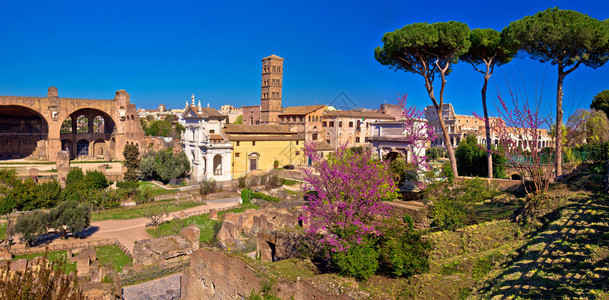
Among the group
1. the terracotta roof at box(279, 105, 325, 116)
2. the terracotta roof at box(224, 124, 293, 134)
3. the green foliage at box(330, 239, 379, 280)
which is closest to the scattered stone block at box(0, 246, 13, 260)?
the green foliage at box(330, 239, 379, 280)

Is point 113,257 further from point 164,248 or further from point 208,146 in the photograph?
point 208,146

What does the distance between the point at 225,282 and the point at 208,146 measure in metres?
24.9

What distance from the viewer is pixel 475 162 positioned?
24.0 m

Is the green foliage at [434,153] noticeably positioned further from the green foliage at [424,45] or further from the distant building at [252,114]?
the green foliage at [424,45]

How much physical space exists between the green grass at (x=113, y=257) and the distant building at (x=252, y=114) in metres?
39.8

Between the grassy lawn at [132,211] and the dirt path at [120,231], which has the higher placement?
the grassy lawn at [132,211]

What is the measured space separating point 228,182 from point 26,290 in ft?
87.8

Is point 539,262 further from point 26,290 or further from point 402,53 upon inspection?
point 402,53

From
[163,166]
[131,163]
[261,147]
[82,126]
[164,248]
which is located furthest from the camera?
[82,126]

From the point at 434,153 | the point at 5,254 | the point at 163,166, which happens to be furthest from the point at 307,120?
the point at 5,254

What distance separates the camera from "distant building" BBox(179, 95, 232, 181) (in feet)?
111

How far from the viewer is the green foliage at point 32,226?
17.0m

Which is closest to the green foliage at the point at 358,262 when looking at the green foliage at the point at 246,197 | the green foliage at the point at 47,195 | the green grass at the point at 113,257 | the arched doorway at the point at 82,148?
the green grass at the point at 113,257

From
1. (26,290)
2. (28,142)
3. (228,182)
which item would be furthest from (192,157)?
(26,290)
